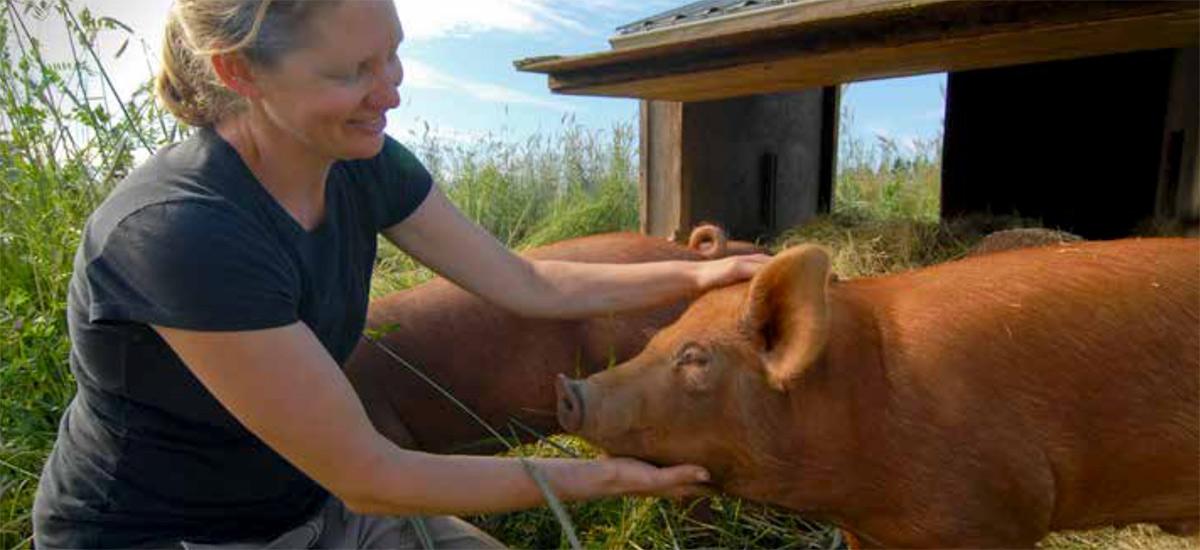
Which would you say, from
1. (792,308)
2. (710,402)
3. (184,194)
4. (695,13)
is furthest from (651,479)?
(695,13)

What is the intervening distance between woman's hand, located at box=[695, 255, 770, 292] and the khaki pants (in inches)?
33.6

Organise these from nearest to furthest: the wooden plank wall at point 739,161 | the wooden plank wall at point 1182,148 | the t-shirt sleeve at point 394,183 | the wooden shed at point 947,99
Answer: the t-shirt sleeve at point 394,183, the wooden shed at point 947,99, the wooden plank wall at point 1182,148, the wooden plank wall at point 739,161

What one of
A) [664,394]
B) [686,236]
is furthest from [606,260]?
[686,236]

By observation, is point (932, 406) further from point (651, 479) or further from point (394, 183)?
point (394, 183)

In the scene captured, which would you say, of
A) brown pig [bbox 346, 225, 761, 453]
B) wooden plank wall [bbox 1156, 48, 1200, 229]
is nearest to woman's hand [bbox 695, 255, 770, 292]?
brown pig [bbox 346, 225, 761, 453]

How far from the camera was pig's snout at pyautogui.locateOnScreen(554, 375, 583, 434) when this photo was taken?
2.01 metres

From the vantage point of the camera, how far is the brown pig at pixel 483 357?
318 centimetres

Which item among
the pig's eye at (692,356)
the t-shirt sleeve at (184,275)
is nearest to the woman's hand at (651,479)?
the pig's eye at (692,356)

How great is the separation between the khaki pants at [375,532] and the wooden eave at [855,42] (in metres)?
2.34

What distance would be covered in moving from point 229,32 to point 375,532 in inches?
48.2

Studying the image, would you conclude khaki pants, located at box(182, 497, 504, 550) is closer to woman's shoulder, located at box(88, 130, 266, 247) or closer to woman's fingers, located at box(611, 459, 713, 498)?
woman's fingers, located at box(611, 459, 713, 498)

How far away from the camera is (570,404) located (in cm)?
203

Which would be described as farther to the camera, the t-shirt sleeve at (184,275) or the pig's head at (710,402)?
the pig's head at (710,402)

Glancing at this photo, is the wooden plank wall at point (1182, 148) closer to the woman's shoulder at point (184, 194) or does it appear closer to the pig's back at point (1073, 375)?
the pig's back at point (1073, 375)
